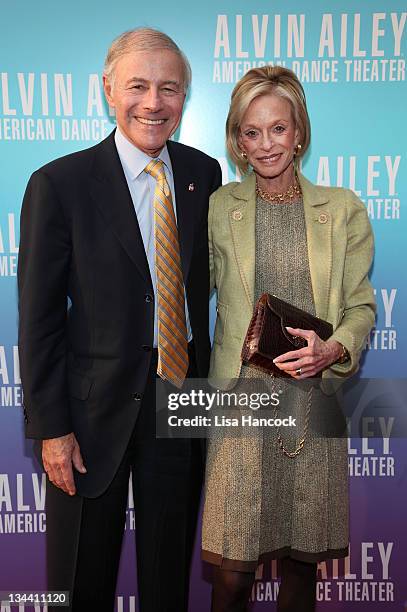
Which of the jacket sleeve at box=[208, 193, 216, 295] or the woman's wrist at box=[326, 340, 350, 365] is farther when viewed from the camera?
the jacket sleeve at box=[208, 193, 216, 295]

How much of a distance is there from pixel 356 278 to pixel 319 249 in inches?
6.0

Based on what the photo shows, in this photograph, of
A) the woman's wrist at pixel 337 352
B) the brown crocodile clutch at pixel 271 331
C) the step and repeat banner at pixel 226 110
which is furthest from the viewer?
the step and repeat banner at pixel 226 110

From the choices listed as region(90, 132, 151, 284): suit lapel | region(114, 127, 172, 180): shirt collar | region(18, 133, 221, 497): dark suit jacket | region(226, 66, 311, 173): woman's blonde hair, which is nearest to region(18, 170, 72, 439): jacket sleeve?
region(18, 133, 221, 497): dark suit jacket

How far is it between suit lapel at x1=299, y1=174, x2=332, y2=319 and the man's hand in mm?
810

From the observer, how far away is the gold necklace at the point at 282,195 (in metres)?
2.03

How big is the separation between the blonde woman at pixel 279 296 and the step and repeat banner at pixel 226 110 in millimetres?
651

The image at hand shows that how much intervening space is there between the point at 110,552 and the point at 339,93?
184 cm

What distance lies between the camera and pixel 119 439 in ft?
6.43

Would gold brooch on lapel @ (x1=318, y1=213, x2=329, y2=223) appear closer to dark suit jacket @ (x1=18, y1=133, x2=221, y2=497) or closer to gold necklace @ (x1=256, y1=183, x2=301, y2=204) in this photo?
gold necklace @ (x1=256, y1=183, x2=301, y2=204)

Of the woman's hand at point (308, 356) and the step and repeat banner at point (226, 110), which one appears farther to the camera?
the step and repeat banner at point (226, 110)

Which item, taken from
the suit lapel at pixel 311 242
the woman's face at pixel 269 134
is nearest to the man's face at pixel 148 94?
the woman's face at pixel 269 134

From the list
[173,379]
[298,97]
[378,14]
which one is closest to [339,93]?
[378,14]

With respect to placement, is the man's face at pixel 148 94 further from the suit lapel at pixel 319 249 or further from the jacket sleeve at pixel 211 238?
the suit lapel at pixel 319 249

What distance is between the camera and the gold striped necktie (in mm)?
1925
